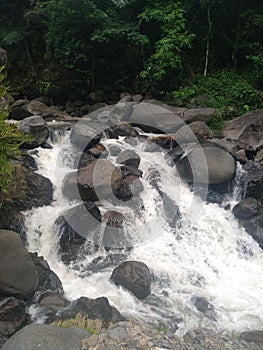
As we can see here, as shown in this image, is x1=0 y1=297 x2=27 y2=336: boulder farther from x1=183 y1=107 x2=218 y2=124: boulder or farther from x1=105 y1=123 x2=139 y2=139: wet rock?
x1=183 y1=107 x2=218 y2=124: boulder

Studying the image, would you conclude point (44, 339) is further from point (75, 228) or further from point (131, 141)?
point (131, 141)

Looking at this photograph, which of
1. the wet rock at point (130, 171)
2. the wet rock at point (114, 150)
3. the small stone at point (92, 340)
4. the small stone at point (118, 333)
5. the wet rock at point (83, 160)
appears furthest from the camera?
the wet rock at point (114, 150)

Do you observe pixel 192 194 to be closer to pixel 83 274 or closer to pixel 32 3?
pixel 83 274

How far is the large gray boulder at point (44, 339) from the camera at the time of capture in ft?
13.9

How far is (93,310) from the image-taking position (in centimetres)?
573

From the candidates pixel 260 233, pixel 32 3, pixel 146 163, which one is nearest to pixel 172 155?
pixel 146 163

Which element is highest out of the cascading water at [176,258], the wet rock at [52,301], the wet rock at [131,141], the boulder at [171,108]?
the boulder at [171,108]

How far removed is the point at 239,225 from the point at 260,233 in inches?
21.5

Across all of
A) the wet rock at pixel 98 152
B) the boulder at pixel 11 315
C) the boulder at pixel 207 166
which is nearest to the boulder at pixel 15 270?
the boulder at pixel 11 315

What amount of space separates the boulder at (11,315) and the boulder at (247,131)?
8246 millimetres

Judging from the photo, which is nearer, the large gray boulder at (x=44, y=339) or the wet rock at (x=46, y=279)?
the large gray boulder at (x=44, y=339)

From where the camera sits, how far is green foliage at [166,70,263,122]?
13969mm

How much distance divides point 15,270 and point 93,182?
9.84 ft

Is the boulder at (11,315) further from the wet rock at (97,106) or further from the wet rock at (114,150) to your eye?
the wet rock at (97,106)
